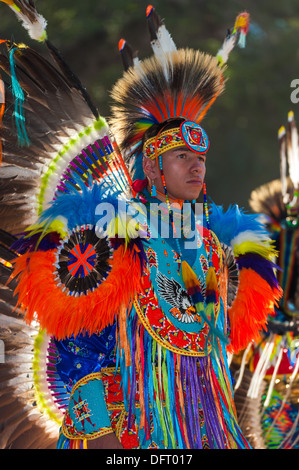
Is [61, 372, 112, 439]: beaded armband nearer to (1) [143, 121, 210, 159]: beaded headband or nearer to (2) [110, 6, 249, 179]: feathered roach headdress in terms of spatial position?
(1) [143, 121, 210, 159]: beaded headband

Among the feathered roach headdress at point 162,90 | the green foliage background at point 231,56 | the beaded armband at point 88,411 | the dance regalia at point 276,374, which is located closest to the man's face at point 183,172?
the feathered roach headdress at point 162,90

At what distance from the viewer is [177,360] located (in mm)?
2193

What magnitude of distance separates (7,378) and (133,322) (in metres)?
0.67

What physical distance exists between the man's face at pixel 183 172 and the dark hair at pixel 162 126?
9 cm

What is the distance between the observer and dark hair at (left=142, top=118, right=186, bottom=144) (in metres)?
2.48

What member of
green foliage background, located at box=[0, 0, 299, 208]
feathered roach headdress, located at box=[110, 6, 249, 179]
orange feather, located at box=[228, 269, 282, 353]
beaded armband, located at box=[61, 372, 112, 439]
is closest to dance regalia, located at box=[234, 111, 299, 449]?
orange feather, located at box=[228, 269, 282, 353]

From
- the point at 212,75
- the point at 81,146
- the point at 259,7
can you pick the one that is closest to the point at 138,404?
the point at 81,146

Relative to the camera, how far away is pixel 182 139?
2412mm

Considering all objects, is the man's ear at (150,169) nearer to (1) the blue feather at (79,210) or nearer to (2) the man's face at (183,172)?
(2) the man's face at (183,172)

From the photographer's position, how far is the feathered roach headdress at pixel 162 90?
8.41 ft

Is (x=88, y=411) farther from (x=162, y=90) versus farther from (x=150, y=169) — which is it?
(x=162, y=90)
